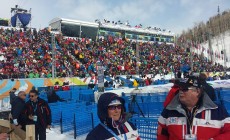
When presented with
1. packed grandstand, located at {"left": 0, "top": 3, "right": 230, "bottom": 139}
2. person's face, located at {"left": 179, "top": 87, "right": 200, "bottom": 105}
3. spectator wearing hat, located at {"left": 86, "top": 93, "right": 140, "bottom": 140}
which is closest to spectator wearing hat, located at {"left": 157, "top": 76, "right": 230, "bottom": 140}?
person's face, located at {"left": 179, "top": 87, "right": 200, "bottom": 105}

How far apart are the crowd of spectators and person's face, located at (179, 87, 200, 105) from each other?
2140 cm

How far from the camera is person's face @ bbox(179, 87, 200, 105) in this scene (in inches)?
131

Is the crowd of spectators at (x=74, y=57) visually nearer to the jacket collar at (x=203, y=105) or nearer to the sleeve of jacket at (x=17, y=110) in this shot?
the sleeve of jacket at (x=17, y=110)

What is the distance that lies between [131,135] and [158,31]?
68973 mm

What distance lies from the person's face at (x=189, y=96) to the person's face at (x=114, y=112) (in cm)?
71

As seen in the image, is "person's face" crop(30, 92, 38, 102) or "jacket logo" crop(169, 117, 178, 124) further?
"person's face" crop(30, 92, 38, 102)

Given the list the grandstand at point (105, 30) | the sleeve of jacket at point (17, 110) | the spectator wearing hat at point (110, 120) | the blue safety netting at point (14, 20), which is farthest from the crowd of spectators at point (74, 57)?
the spectator wearing hat at point (110, 120)

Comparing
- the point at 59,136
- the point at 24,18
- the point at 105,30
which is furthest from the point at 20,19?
the point at 59,136

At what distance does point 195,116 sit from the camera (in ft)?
10.8

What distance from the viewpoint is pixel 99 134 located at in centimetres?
314

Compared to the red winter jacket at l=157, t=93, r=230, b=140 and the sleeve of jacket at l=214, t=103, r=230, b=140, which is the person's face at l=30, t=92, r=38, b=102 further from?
the sleeve of jacket at l=214, t=103, r=230, b=140

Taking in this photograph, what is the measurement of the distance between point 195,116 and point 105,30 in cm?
5625

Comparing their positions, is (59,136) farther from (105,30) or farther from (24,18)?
(105,30)

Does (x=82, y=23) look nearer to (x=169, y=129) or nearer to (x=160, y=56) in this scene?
(x=160, y=56)
